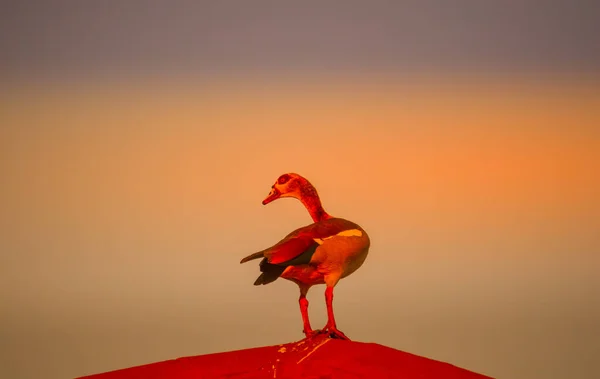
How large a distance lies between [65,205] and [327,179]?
1.00 meters

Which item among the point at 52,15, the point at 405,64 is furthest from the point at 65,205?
the point at 405,64

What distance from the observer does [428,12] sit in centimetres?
280

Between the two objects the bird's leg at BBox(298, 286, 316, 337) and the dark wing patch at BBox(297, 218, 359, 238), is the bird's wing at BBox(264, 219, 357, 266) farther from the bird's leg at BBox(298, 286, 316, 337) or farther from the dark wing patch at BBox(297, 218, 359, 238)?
the bird's leg at BBox(298, 286, 316, 337)

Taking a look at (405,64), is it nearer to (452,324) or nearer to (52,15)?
(452,324)

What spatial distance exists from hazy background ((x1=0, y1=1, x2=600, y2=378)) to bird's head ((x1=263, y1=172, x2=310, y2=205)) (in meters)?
0.14

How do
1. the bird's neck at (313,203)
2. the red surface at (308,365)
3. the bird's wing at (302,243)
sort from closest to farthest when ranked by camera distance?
the red surface at (308,365), the bird's wing at (302,243), the bird's neck at (313,203)

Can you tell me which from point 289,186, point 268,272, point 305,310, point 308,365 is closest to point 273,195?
point 289,186

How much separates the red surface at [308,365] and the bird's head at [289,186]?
520mm

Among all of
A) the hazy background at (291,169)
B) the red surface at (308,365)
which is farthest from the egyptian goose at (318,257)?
the hazy background at (291,169)

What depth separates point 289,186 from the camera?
252 centimetres

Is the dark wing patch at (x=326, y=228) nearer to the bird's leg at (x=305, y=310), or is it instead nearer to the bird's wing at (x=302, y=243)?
the bird's wing at (x=302, y=243)

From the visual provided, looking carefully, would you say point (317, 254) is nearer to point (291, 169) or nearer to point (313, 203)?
point (313, 203)

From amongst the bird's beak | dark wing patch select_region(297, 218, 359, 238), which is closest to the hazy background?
the bird's beak

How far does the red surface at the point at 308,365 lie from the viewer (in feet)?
7.27
